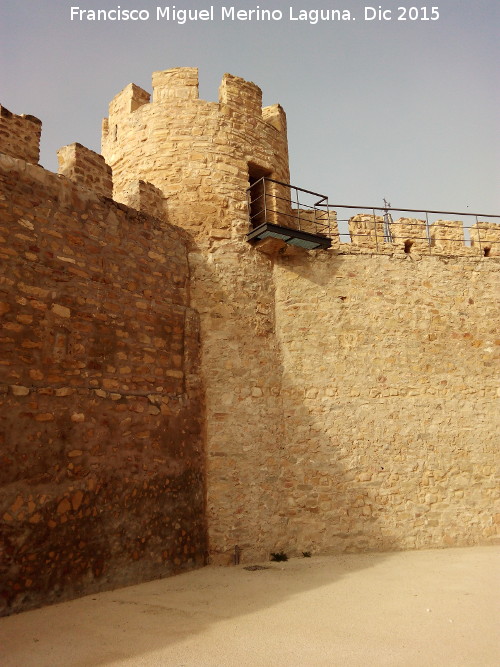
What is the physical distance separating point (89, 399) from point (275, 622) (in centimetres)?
298

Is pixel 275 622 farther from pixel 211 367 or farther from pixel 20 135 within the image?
pixel 20 135

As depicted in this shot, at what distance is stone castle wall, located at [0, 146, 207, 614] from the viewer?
5.26 m

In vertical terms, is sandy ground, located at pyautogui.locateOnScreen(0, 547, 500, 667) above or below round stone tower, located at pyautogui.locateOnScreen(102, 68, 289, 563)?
below

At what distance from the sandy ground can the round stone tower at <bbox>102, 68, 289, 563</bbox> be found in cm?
98

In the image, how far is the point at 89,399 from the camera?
19.7 ft

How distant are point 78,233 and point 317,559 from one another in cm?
530

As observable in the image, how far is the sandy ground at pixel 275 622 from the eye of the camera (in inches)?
162

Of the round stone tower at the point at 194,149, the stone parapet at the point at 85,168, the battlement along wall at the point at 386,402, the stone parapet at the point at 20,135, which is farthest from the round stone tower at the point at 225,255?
the stone parapet at the point at 20,135

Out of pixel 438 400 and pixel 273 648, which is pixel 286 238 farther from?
pixel 273 648

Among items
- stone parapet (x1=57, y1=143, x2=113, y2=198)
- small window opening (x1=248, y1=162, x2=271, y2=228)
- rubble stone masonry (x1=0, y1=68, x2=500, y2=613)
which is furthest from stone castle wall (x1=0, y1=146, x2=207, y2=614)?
small window opening (x1=248, y1=162, x2=271, y2=228)

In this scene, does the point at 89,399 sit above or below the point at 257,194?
below

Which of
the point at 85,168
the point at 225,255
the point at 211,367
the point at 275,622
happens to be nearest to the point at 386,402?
the point at 211,367

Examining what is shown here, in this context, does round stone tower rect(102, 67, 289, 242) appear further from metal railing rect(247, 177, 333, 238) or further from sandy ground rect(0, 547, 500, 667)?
sandy ground rect(0, 547, 500, 667)

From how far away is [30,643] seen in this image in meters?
4.26
